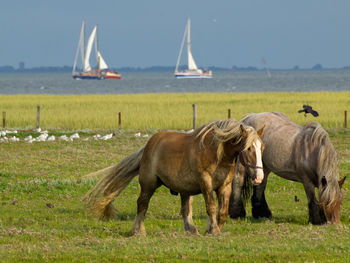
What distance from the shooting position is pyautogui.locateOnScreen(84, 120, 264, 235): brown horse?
976 centimetres

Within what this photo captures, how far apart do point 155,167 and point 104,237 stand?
1.49 m

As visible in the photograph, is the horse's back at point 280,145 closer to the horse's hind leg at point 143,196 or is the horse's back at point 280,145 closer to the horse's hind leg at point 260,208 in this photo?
the horse's hind leg at point 260,208

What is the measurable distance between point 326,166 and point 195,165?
268 centimetres

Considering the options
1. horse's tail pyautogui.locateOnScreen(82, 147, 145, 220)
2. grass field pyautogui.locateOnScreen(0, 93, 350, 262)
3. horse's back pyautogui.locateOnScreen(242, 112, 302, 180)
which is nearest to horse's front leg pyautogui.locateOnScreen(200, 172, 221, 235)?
grass field pyautogui.locateOnScreen(0, 93, 350, 262)

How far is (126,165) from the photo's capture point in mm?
11438

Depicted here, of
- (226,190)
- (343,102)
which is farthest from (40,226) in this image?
(343,102)

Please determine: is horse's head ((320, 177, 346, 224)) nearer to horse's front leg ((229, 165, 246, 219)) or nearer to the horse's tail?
horse's front leg ((229, 165, 246, 219))

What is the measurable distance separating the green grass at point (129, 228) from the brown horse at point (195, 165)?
558 millimetres

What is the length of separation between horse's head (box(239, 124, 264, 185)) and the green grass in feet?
3.45

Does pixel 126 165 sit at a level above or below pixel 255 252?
above

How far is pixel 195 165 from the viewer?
10.2 metres

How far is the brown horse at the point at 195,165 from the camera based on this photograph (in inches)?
384

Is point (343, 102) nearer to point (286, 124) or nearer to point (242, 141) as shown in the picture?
point (286, 124)

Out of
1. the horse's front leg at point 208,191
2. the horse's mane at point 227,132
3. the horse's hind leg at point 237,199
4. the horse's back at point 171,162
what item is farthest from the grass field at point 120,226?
the horse's mane at point 227,132
